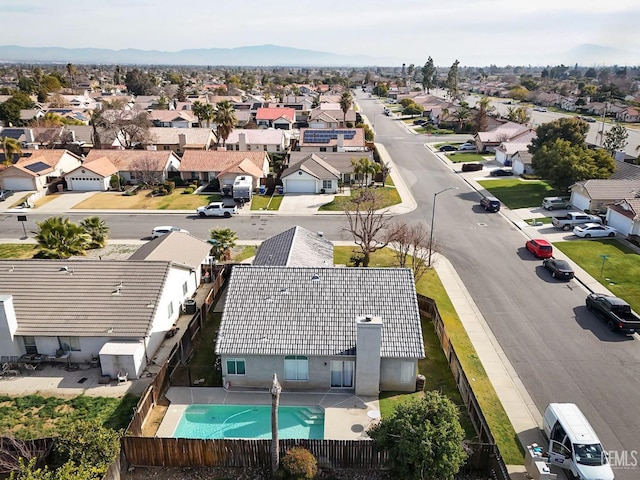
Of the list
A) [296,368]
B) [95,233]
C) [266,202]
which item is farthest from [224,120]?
[296,368]

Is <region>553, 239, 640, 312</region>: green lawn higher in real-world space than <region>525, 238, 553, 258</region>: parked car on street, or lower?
lower

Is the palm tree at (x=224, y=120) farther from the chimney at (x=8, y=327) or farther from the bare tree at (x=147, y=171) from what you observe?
the chimney at (x=8, y=327)

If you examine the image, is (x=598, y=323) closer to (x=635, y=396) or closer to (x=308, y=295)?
(x=635, y=396)

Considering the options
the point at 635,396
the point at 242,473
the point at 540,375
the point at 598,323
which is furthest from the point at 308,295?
the point at 598,323

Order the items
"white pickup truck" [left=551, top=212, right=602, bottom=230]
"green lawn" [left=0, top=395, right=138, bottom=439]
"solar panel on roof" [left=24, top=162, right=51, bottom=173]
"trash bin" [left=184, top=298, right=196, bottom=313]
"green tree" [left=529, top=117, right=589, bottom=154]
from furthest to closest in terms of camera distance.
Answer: "solar panel on roof" [left=24, top=162, right=51, bottom=173] < "green tree" [left=529, top=117, right=589, bottom=154] < "white pickup truck" [left=551, top=212, right=602, bottom=230] < "trash bin" [left=184, top=298, right=196, bottom=313] < "green lawn" [left=0, top=395, right=138, bottom=439]

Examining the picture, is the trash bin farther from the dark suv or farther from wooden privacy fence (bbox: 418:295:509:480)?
the dark suv

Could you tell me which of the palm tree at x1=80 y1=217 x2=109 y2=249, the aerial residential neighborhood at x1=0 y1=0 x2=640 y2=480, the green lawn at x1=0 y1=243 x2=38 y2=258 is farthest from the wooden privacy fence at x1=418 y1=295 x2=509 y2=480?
the green lawn at x1=0 y1=243 x2=38 y2=258

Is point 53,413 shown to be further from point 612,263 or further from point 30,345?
point 612,263

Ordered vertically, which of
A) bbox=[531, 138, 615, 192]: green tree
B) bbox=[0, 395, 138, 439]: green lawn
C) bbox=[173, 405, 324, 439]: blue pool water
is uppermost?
bbox=[531, 138, 615, 192]: green tree
